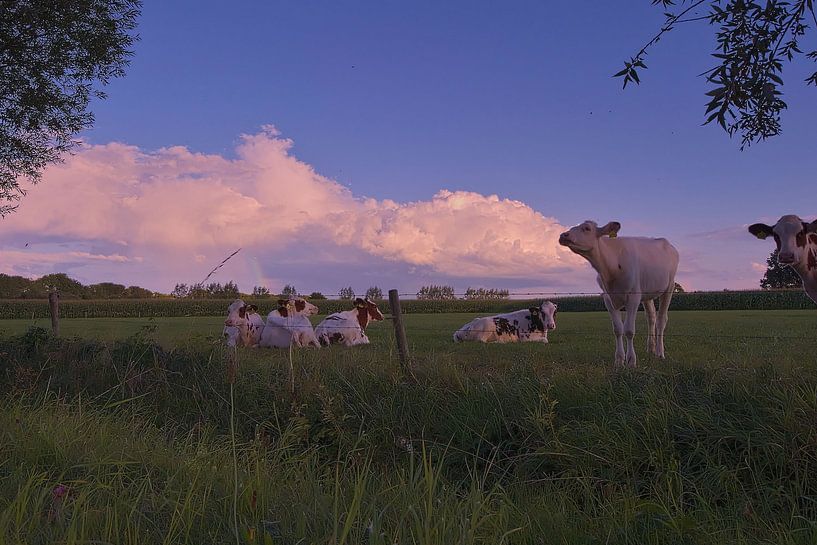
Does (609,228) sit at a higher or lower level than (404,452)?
higher

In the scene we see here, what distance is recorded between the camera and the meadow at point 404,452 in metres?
2.86

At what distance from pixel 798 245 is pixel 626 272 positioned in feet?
8.88

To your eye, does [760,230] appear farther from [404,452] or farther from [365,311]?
[365,311]

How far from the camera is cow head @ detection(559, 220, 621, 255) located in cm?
1080

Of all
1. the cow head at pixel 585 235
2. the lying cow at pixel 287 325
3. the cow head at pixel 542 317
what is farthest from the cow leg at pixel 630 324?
the lying cow at pixel 287 325

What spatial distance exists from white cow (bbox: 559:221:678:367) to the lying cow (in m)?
6.89

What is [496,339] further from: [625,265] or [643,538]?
[643,538]

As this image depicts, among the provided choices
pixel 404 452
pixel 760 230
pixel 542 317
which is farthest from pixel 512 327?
pixel 404 452

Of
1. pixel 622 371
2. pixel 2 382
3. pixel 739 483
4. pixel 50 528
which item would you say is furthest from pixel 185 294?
pixel 739 483

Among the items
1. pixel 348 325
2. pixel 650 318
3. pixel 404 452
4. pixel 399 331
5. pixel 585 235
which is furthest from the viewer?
pixel 348 325

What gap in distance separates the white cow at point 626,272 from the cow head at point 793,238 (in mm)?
2231

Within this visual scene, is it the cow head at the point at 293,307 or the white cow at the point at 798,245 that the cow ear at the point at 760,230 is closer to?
the white cow at the point at 798,245

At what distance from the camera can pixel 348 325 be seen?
16578mm

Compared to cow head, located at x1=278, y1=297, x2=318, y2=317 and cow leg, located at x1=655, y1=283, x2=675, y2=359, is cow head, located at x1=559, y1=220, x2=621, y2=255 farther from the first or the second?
cow head, located at x1=278, y1=297, x2=318, y2=317
